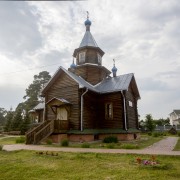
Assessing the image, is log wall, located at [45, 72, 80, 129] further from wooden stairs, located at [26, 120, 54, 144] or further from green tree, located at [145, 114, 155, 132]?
green tree, located at [145, 114, 155, 132]

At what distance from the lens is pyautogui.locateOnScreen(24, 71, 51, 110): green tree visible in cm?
4630

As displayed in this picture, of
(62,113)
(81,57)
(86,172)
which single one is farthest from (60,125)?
(86,172)

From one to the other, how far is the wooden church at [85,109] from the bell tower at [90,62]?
0.11 m

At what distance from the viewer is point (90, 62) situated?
20.8 metres

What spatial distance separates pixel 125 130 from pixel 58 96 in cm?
690

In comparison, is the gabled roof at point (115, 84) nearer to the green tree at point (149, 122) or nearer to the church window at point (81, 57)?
the church window at point (81, 57)

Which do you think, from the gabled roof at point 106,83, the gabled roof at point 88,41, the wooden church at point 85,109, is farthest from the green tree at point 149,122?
the gabled roof at point 88,41

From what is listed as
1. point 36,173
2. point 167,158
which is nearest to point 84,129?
point 167,158

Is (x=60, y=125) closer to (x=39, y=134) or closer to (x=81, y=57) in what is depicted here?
(x=39, y=134)

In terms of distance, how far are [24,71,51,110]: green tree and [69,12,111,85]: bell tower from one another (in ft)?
90.3

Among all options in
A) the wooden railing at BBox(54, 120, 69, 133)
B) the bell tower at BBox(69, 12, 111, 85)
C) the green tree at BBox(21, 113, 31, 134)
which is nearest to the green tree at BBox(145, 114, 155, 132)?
the bell tower at BBox(69, 12, 111, 85)

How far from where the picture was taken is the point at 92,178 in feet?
16.5

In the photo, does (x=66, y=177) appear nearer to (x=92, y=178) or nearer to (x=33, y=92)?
(x=92, y=178)

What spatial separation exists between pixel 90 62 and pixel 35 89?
32.4 metres
